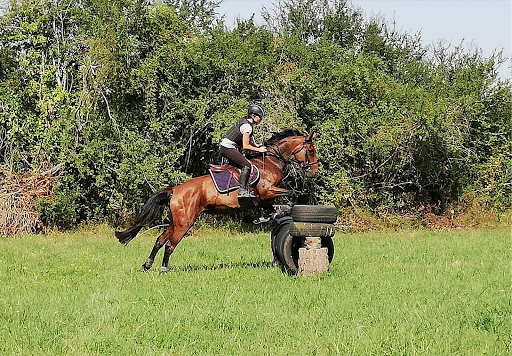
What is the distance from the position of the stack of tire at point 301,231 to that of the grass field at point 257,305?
15.6 inches

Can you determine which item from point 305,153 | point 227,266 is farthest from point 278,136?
point 227,266

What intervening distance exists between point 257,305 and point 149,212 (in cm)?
427

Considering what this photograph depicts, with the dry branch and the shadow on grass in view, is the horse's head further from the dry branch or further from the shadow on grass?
the dry branch

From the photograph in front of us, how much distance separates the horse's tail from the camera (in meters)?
11.6

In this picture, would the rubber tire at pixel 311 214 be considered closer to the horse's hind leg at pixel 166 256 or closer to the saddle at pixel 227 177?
the saddle at pixel 227 177

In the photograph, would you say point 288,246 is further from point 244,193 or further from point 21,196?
point 21,196

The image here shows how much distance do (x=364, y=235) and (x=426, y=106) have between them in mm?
4495

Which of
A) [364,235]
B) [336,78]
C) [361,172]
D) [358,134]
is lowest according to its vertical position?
[364,235]

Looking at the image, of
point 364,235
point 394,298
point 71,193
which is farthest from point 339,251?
point 71,193

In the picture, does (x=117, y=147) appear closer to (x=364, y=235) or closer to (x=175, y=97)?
(x=175, y=97)

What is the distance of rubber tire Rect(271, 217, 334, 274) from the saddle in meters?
1.08

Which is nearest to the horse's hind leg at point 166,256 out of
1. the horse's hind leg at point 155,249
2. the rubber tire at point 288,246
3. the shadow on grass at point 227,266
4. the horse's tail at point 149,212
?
the horse's hind leg at point 155,249

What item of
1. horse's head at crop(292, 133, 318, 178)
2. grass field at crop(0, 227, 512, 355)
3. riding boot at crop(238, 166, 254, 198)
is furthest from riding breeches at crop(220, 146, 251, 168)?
grass field at crop(0, 227, 512, 355)

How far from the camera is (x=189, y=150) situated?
767 inches
